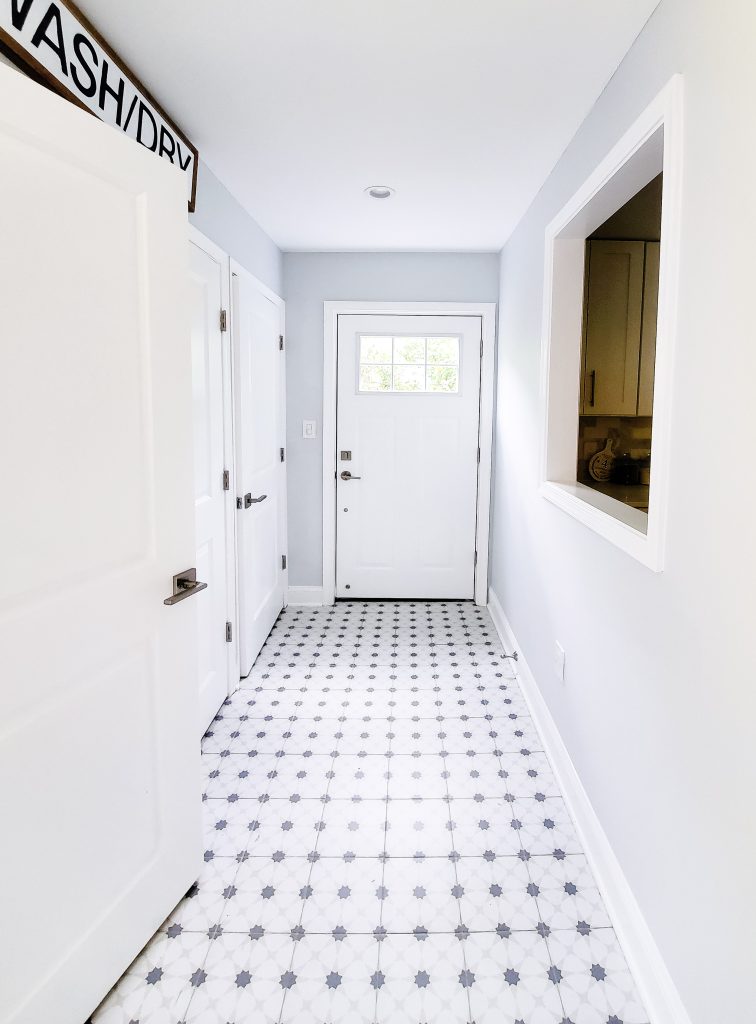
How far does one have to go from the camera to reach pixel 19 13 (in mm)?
1341

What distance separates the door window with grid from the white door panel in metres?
1.55

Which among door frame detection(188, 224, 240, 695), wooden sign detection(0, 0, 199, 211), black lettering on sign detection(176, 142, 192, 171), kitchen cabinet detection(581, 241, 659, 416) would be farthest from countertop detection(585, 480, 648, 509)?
wooden sign detection(0, 0, 199, 211)

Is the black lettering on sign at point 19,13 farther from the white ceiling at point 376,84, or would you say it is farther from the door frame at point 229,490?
the door frame at point 229,490

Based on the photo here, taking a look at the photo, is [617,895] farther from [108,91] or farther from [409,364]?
[409,364]

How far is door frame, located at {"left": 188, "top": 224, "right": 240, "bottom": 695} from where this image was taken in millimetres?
2881

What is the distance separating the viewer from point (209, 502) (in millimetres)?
2762

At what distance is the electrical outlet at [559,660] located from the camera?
8.19 ft

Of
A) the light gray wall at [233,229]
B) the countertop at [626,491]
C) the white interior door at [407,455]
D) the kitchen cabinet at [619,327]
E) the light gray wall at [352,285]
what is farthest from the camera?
the white interior door at [407,455]

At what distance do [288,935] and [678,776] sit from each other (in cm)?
106

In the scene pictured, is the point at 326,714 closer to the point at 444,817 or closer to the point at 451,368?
the point at 444,817

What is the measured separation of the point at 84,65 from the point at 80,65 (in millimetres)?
20

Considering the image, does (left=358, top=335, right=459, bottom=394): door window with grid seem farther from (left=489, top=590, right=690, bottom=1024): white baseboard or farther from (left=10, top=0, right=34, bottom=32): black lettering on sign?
(left=10, top=0, right=34, bottom=32): black lettering on sign

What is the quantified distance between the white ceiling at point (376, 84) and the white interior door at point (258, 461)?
0.61 metres

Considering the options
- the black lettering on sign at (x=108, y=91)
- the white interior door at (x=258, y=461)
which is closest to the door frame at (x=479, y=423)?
the white interior door at (x=258, y=461)
